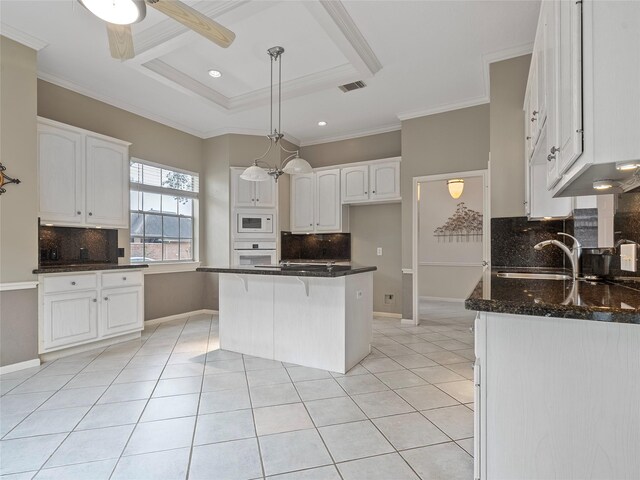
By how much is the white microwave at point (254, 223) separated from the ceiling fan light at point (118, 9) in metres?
3.90

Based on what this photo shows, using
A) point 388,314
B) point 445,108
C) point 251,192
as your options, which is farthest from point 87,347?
point 445,108

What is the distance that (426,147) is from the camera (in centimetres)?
475

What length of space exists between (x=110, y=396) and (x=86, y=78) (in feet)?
11.4

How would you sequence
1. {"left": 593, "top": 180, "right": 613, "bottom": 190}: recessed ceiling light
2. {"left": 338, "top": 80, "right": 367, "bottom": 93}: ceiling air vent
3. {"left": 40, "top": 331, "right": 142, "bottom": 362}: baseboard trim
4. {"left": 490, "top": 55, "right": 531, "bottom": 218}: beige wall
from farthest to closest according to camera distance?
{"left": 338, "top": 80, "right": 367, "bottom": 93}: ceiling air vent < {"left": 40, "top": 331, "right": 142, "bottom": 362}: baseboard trim < {"left": 490, "top": 55, "right": 531, "bottom": 218}: beige wall < {"left": 593, "top": 180, "right": 613, "bottom": 190}: recessed ceiling light

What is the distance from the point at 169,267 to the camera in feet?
16.6

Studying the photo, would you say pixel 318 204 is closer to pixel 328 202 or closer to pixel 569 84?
pixel 328 202

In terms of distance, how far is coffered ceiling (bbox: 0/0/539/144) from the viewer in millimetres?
2803

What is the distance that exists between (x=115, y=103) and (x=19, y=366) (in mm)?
3240

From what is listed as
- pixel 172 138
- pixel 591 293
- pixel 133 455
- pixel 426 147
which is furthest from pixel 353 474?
pixel 172 138

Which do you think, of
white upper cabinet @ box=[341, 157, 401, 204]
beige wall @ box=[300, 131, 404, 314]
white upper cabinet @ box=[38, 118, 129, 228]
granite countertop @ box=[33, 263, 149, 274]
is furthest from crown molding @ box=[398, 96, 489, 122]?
granite countertop @ box=[33, 263, 149, 274]

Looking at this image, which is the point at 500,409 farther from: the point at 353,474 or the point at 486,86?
the point at 486,86

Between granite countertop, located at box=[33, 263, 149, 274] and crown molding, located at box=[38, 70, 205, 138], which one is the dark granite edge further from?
crown molding, located at box=[38, 70, 205, 138]

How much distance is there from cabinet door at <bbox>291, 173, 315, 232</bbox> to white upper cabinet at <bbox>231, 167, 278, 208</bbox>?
1.42 feet

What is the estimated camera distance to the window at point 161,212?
15.6 ft
